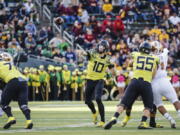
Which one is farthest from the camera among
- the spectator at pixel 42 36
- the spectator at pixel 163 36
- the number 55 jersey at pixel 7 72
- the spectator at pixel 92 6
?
the spectator at pixel 92 6

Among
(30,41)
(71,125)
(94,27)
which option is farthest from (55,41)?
(71,125)

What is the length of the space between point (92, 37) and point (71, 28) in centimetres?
158

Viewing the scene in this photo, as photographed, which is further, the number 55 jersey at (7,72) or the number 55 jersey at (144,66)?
the number 55 jersey at (7,72)

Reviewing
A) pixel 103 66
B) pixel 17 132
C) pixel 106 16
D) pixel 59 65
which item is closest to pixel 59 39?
pixel 59 65

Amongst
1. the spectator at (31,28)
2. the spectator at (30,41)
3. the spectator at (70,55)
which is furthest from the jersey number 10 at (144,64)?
the spectator at (31,28)

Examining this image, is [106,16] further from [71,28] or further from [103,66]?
[103,66]

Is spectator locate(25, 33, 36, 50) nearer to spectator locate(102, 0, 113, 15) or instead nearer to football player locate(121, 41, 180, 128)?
spectator locate(102, 0, 113, 15)

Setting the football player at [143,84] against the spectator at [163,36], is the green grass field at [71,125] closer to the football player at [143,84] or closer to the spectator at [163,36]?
the football player at [143,84]

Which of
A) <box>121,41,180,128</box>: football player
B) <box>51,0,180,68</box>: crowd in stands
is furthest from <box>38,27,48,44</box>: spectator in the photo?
<box>121,41,180,128</box>: football player

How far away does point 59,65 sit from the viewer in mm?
31234

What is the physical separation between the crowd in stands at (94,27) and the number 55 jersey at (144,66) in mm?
14265

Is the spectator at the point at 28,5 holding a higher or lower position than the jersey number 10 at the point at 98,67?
higher

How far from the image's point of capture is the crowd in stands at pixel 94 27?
103 ft

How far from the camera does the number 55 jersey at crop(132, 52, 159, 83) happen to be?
52.1 feet
